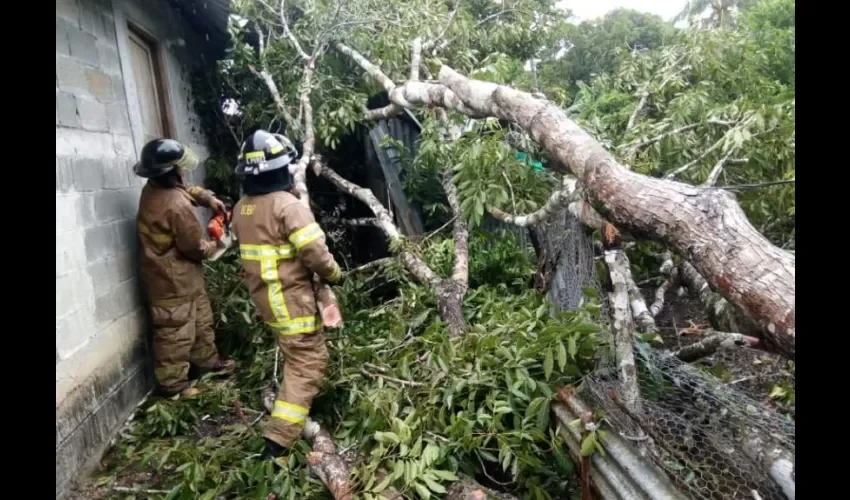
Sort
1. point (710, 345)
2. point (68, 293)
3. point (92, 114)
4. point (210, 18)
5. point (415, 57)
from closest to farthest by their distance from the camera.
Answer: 1. point (710, 345)
2. point (68, 293)
3. point (92, 114)
4. point (415, 57)
5. point (210, 18)

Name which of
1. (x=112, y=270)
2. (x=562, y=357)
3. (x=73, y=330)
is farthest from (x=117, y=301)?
(x=562, y=357)

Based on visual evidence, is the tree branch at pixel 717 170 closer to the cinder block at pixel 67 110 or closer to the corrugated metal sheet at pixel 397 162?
the corrugated metal sheet at pixel 397 162

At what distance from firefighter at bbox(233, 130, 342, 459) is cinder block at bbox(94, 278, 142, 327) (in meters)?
0.83

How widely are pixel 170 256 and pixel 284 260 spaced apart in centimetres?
96

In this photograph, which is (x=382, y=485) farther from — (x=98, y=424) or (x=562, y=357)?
(x=98, y=424)

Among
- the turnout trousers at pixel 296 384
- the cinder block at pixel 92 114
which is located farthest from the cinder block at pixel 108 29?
the turnout trousers at pixel 296 384

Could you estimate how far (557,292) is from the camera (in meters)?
3.34

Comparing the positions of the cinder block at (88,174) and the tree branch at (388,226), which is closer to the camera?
the cinder block at (88,174)

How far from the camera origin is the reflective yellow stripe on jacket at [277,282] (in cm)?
298

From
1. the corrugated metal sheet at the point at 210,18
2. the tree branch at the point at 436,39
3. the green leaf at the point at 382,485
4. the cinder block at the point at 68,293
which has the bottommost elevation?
the green leaf at the point at 382,485

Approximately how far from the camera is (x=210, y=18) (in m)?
5.32

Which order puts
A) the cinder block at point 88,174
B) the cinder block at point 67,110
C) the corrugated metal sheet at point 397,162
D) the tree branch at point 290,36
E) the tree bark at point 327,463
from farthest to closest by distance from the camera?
the corrugated metal sheet at point 397,162 → the tree branch at point 290,36 → the cinder block at point 88,174 → the cinder block at point 67,110 → the tree bark at point 327,463

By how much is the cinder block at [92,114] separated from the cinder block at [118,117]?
0.06m
